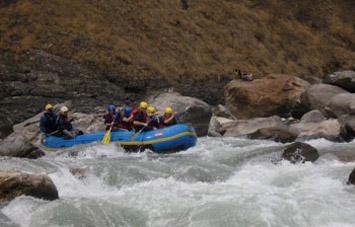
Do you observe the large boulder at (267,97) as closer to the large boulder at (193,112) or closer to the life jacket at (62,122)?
the large boulder at (193,112)

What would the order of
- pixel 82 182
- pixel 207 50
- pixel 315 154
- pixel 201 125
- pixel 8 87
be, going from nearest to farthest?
1. pixel 82 182
2. pixel 315 154
3. pixel 201 125
4. pixel 8 87
5. pixel 207 50

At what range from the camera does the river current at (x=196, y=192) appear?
312 inches

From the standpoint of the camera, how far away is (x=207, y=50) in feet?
93.2

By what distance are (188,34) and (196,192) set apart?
19.7 m

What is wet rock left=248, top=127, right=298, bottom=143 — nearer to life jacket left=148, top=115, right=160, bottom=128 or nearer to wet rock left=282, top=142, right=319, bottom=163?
life jacket left=148, top=115, right=160, bottom=128

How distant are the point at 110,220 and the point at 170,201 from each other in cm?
115

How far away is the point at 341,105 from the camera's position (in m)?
16.7

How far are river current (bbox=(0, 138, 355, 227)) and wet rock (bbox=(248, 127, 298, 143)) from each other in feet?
7.37

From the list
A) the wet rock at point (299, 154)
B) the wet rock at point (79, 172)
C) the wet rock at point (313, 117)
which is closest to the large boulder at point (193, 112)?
the wet rock at point (313, 117)

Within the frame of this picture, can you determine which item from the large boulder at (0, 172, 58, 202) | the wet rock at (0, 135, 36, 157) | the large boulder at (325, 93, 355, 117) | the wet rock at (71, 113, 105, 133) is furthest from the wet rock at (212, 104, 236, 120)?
the large boulder at (0, 172, 58, 202)

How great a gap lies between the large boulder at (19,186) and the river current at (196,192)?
113 mm

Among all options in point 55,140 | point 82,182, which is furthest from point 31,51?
point 82,182

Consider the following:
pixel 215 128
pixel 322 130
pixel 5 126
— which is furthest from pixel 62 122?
pixel 322 130

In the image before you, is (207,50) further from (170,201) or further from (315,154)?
(170,201)
